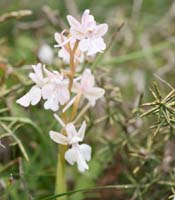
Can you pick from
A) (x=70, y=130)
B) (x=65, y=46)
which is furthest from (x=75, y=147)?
(x=65, y=46)

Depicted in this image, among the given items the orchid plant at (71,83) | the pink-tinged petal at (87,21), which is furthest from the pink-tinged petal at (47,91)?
the pink-tinged petal at (87,21)

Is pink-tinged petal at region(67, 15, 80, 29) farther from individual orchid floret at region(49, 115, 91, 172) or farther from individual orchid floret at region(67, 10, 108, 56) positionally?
individual orchid floret at region(49, 115, 91, 172)

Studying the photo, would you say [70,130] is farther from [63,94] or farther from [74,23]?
[74,23]

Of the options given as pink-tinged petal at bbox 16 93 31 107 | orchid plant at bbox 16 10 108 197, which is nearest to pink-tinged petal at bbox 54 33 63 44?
orchid plant at bbox 16 10 108 197

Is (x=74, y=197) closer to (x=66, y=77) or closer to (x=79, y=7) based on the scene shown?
(x=66, y=77)

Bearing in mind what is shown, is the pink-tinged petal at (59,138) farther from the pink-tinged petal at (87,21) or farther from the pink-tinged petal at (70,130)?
the pink-tinged petal at (87,21)

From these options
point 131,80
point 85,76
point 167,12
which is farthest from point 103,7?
point 85,76
